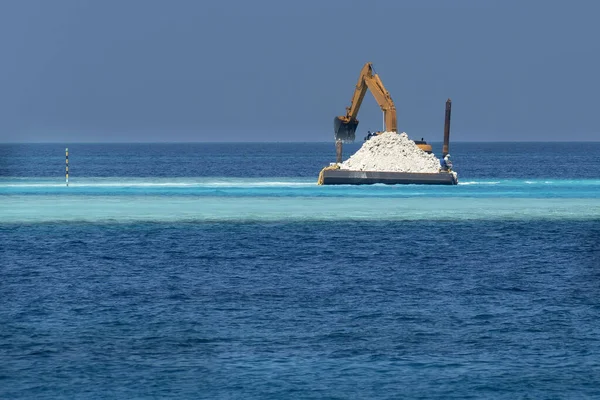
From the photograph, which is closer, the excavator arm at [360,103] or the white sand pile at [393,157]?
the white sand pile at [393,157]

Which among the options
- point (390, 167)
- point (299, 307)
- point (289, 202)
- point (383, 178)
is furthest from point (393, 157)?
point (299, 307)

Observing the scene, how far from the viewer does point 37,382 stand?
18.1 metres

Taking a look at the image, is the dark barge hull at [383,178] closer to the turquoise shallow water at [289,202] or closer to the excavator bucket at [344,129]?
the turquoise shallow water at [289,202]

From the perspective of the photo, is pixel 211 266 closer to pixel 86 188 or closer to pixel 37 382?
pixel 37 382

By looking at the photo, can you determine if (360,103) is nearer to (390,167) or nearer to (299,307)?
(390,167)

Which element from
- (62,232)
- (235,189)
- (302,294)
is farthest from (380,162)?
(302,294)

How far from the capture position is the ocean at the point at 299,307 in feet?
60.0

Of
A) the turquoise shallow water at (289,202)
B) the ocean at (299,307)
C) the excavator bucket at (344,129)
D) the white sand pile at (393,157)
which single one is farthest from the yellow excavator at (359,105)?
the ocean at (299,307)

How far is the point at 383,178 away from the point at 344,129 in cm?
1749

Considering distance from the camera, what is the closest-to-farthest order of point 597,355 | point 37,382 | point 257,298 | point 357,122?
1. point 37,382
2. point 597,355
3. point 257,298
4. point 357,122

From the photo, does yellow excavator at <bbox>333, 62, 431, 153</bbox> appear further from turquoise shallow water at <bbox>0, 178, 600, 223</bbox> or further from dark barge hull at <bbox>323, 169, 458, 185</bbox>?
turquoise shallow water at <bbox>0, 178, 600, 223</bbox>

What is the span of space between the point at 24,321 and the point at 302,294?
6.73 meters

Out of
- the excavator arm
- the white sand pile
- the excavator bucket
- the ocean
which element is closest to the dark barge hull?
the white sand pile

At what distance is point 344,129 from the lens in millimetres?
94438
